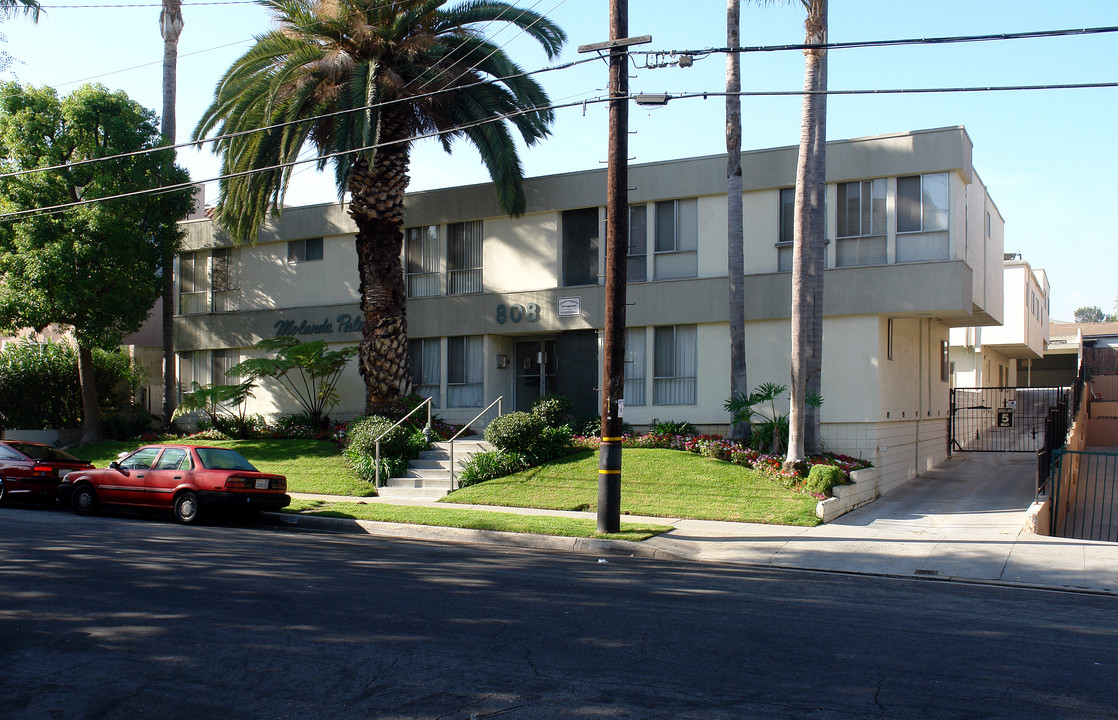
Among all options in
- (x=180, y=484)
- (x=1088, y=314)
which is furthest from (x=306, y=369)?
(x=1088, y=314)

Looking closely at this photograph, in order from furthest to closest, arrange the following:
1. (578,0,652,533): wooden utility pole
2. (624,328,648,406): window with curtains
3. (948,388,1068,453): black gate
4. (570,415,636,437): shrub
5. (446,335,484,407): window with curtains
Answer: (948,388,1068,453): black gate < (446,335,484,407): window with curtains < (624,328,648,406): window with curtains < (570,415,636,437): shrub < (578,0,652,533): wooden utility pole

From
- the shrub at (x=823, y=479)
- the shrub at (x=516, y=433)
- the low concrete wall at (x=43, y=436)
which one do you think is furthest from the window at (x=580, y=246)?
the low concrete wall at (x=43, y=436)

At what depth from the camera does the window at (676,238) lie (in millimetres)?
21391

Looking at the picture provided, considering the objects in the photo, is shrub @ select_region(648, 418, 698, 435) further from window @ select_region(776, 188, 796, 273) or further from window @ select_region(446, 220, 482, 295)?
window @ select_region(446, 220, 482, 295)

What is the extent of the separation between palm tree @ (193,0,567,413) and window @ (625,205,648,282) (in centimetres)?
287

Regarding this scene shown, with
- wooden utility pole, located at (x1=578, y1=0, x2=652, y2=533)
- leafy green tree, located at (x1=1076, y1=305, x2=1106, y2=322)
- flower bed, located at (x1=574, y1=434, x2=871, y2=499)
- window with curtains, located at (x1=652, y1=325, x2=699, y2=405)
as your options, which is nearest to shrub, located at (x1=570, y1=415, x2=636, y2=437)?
flower bed, located at (x1=574, y1=434, x2=871, y2=499)

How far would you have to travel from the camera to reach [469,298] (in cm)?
2420

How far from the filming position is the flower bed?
1702cm

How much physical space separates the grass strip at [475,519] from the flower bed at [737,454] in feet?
12.2

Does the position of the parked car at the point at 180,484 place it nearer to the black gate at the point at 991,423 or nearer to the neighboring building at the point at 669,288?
the neighboring building at the point at 669,288

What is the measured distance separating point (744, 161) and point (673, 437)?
6558 mm

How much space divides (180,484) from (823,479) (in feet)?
37.2

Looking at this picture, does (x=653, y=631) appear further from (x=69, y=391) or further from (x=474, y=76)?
(x=69, y=391)

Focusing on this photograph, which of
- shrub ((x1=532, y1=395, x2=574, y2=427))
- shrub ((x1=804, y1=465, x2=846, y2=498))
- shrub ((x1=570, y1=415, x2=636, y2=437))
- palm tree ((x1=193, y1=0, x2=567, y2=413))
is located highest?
palm tree ((x1=193, y1=0, x2=567, y2=413))
